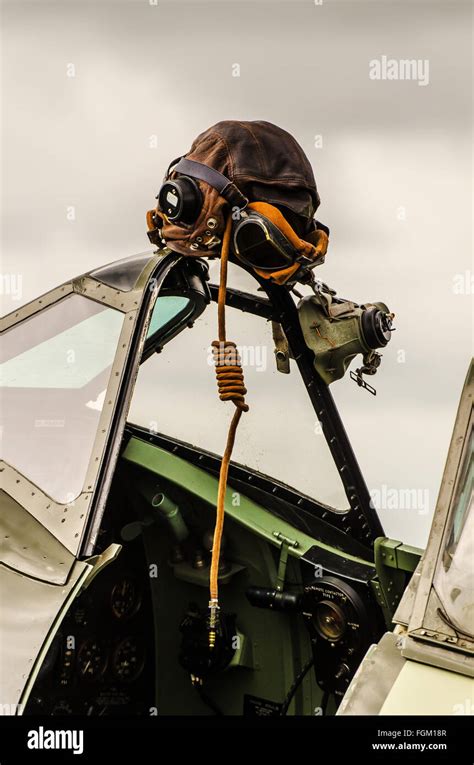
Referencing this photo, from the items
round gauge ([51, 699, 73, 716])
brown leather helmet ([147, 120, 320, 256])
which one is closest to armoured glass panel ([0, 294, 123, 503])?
brown leather helmet ([147, 120, 320, 256])

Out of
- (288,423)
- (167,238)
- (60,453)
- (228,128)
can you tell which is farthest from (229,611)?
(228,128)

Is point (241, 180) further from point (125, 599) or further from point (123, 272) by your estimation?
point (125, 599)

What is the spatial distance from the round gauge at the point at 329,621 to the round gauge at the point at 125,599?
65 centimetres

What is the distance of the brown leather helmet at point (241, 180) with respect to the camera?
275 cm

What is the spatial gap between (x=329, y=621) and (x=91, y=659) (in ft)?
2.55

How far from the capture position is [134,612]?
324 centimetres

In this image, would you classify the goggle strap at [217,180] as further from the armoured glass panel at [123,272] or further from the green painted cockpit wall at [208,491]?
the green painted cockpit wall at [208,491]

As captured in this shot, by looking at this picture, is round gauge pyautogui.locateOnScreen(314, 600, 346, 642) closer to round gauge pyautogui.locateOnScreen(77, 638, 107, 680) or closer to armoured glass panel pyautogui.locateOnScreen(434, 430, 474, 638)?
round gauge pyautogui.locateOnScreen(77, 638, 107, 680)

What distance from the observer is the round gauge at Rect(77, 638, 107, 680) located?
2963mm

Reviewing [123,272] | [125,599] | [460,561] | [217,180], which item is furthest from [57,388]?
[460,561]

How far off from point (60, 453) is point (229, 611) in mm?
1145

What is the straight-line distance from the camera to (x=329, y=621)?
299cm

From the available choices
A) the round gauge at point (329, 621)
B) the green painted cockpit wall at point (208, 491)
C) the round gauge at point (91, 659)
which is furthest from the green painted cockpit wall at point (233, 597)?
the round gauge at point (91, 659)

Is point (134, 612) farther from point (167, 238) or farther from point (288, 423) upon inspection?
point (167, 238)
